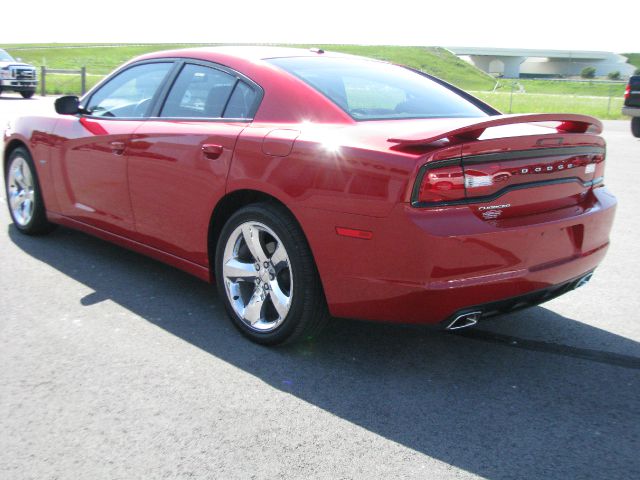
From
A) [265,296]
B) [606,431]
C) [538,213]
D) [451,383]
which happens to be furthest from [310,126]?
[606,431]

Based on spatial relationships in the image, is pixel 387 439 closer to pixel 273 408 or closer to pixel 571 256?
pixel 273 408

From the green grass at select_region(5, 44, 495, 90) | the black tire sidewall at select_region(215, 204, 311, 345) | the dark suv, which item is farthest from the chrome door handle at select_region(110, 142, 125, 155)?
the green grass at select_region(5, 44, 495, 90)

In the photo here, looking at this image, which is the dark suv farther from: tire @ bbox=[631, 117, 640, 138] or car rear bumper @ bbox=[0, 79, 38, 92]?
car rear bumper @ bbox=[0, 79, 38, 92]

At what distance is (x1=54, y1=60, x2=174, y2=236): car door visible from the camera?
4645 millimetres

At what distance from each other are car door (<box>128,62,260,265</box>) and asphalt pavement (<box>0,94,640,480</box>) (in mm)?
494

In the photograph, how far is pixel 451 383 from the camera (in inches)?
135

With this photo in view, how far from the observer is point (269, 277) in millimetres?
3791

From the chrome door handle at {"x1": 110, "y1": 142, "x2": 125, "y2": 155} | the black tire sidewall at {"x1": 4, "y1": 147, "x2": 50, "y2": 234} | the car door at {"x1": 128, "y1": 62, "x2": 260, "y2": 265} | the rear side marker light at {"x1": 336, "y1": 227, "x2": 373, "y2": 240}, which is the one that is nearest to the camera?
the rear side marker light at {"x1": 336, "y1": 227, "x2": 373, "y2": 240}

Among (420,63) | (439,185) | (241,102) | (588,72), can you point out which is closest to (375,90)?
(241,102)

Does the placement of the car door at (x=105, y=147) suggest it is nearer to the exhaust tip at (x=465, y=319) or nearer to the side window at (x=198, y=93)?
the side window at (x=198, y=93)

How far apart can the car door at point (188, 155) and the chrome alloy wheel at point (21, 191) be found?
179 cm

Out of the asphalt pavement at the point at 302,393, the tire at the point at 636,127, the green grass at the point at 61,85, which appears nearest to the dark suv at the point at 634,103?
the tire at the point at 636,127

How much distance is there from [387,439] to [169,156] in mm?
2145

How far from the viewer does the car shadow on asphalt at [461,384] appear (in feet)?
9.21
